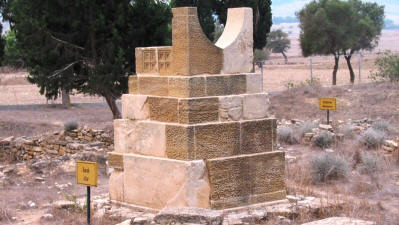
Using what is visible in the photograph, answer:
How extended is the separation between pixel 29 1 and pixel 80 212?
991cm

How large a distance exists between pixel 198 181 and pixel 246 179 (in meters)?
0.77

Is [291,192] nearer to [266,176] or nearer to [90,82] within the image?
[266,176]

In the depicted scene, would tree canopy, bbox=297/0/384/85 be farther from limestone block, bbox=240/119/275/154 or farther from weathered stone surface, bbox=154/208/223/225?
weathered stone surface, bbox=154/208/223/225

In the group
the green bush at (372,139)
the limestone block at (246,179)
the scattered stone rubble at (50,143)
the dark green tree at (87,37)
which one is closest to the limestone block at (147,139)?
the limestone block at (246,179)

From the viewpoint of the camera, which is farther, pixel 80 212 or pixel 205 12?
pixel 205 12

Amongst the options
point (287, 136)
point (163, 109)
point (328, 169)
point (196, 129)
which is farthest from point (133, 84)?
point (287, 136)

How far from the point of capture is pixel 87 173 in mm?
7910

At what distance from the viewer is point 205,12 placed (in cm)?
2914

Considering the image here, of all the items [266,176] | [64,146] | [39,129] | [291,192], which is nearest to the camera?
[266,176]

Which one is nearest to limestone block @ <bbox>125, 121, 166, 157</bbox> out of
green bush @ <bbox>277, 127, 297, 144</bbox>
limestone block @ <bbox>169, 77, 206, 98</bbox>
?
limestone block @ <bbox>169, 77, 206, 98</bbox>

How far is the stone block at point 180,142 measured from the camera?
7859mm

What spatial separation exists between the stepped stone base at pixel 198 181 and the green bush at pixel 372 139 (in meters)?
6.48

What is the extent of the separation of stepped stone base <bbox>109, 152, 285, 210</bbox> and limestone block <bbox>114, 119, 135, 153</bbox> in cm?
13

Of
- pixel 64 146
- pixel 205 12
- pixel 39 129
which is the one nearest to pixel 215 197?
pixel 64 146
